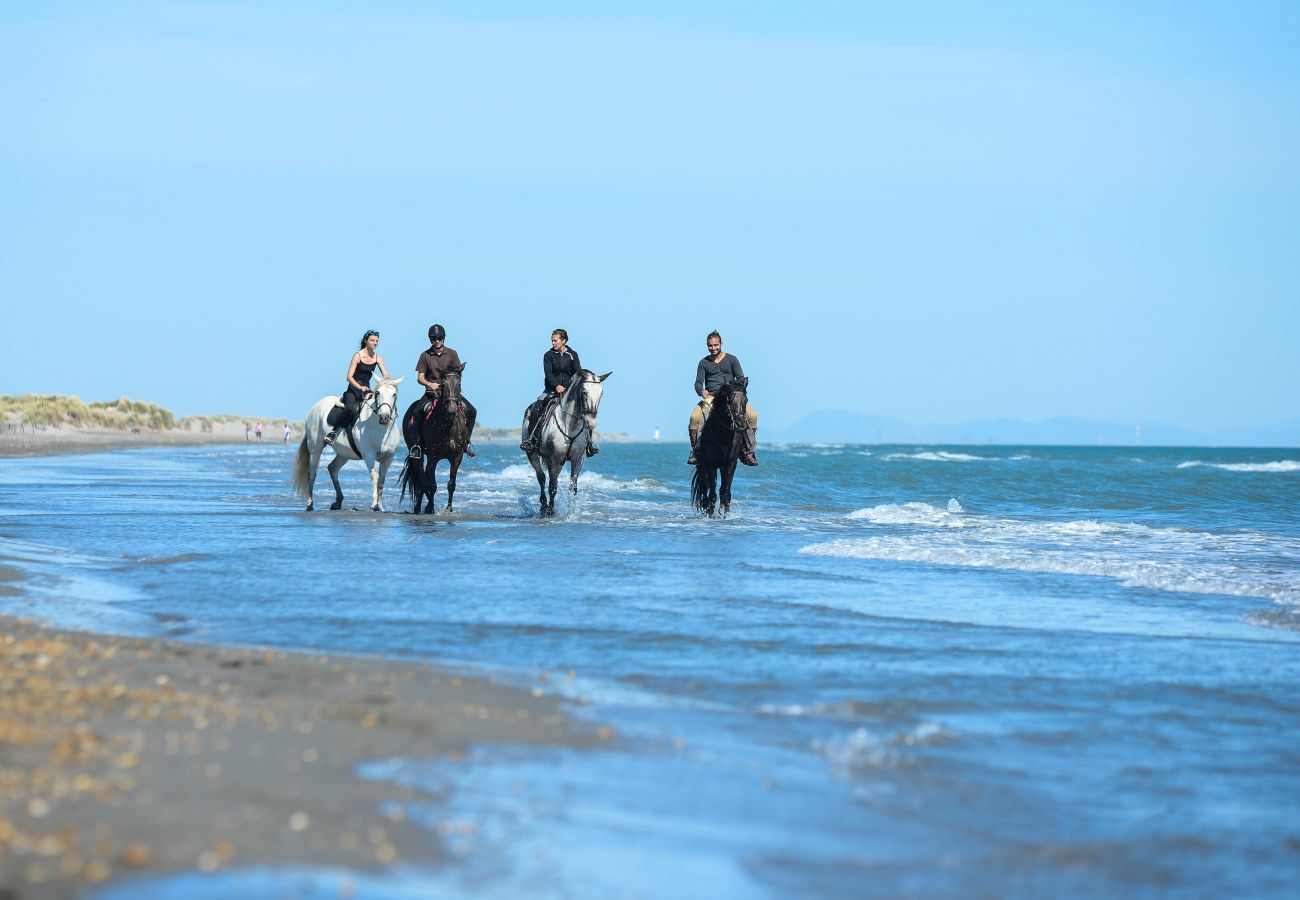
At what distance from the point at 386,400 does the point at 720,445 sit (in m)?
4.54

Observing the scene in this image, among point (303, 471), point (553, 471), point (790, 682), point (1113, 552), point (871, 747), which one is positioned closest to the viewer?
point (871, 747)

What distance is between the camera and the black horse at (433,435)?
18.6 m

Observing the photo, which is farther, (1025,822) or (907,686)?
(907,686)

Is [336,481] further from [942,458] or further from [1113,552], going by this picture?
[942,458]

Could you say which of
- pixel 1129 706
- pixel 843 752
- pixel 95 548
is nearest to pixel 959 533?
pixel 95 548

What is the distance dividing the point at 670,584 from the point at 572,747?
6117mm

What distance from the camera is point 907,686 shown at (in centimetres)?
733

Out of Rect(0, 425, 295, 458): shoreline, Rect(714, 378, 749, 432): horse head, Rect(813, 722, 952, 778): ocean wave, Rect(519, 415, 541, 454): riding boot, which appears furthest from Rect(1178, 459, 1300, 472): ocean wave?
Rect(813, 722, 952, 778): ocean wave

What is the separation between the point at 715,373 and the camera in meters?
19.3

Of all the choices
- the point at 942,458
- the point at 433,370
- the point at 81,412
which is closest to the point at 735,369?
the point at 433,370

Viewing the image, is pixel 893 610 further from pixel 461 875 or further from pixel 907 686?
pixel 461 875

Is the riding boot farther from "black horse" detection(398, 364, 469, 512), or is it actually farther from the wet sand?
the wet sand

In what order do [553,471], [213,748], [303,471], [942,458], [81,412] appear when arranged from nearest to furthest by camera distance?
[213,748], [553,471], [303,471], [81,412], [942,458]

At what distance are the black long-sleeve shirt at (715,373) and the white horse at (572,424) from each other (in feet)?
5.07
